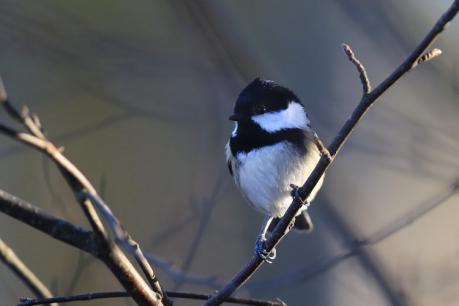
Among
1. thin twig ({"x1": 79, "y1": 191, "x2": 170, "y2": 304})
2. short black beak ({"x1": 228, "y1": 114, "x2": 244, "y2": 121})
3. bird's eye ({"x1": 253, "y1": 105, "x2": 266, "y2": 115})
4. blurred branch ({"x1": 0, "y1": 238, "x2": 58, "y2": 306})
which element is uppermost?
thin twig ({"x1": 79, "y1": 191, "x2": 170, "y2": 304})

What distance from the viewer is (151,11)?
3.23 meters

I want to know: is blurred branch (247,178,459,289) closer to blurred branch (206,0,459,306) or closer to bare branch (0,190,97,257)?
blurred branch (206,0,459,306)

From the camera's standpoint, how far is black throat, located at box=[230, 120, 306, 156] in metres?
1.85

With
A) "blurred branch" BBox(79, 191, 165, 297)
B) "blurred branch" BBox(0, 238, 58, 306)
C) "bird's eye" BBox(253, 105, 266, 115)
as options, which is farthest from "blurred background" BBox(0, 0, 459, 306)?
"blurred branch" BBox(79, 191, 165, 297)

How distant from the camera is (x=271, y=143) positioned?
184 centimetres

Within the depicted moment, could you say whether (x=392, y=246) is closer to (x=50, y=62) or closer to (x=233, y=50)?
(x=233, y=50)

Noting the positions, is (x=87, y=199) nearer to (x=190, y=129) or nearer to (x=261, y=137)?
(x=261, y=137)

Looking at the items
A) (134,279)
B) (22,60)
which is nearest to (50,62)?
(22,60)

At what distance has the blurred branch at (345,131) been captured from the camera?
938mm

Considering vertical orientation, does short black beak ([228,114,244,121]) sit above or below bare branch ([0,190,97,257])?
below

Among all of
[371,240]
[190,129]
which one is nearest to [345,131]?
[371,240]

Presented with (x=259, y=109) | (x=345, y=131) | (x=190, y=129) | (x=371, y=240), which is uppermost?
(x=345, y=131)

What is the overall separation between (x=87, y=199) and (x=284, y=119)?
1123 mm

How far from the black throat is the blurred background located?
2.09 feet
